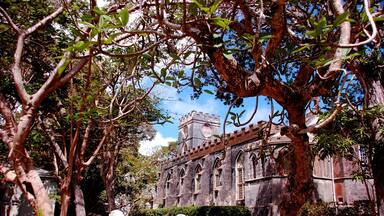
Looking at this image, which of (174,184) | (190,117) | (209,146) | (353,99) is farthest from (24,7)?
(190,117)

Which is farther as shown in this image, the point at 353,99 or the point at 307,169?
the point at 353,99

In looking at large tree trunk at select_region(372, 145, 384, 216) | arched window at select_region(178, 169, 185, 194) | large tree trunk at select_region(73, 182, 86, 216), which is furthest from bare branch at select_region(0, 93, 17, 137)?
arched window at select_region(178, 169, 185, 194)

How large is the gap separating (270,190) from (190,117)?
76.6 feet

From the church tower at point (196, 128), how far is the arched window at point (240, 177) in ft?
55.7

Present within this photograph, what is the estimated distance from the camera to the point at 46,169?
1694cm

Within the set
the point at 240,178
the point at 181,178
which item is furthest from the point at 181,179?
the point at 240,178

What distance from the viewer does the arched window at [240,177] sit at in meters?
23.6

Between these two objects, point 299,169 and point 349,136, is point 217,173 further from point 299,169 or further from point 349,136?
point 299,169

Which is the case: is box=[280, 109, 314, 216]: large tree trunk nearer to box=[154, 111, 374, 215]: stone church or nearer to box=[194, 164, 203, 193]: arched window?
box=[154, 111, 374, 215]: stone church

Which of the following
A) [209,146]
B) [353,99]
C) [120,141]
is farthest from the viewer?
[209,146]

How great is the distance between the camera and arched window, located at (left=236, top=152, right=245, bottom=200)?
23.6 meters

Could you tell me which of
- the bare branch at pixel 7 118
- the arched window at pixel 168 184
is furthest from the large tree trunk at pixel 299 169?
the arched window at pixel 168 184

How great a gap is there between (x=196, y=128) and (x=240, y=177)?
1829 centimetres

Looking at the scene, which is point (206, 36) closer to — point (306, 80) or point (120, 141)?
point (306, 80)
